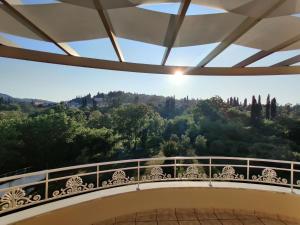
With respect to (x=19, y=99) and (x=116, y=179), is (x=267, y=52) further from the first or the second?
(x=19, y=99)

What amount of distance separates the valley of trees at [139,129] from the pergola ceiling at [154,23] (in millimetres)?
18000

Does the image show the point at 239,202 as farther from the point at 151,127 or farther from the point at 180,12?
the point at 151,127

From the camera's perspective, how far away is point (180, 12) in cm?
168

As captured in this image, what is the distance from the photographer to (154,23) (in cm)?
214

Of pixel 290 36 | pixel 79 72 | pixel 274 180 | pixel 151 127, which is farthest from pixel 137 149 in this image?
pixel 290 36

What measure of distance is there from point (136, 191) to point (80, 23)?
2310 millimetres

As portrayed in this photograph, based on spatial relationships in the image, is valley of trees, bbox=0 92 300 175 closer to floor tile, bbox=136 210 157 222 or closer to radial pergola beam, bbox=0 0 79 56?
floor tile, bbox=136 210 157 222

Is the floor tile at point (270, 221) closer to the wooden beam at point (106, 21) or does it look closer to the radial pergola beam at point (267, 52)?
the radial pergola beam at point (267, 52)

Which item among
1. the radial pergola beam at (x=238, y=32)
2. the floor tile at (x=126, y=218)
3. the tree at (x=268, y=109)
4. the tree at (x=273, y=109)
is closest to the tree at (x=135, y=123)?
the tree at (x=268, y=109)

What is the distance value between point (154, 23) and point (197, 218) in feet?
8.58

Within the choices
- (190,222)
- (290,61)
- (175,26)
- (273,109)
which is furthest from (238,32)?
(273,109)

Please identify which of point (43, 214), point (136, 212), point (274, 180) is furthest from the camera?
point (274, 180)

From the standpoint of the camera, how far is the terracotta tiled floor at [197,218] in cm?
322

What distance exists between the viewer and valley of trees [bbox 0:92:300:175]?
64.8ft
